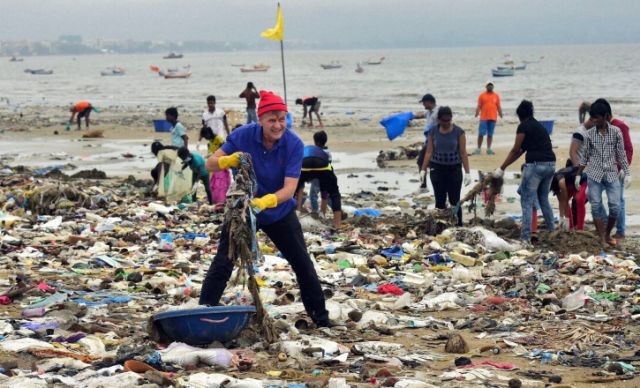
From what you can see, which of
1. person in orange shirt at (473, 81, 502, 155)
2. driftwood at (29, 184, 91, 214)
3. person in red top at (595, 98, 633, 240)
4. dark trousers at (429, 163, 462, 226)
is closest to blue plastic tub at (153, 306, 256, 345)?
person in red top at (595, 98, 633, 240)

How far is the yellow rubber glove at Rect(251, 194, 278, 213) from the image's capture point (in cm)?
626

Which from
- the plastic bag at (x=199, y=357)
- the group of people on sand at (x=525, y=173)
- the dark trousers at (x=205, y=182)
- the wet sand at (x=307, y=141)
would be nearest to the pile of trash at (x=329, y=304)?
the plastic bag at (x=199, y=357)

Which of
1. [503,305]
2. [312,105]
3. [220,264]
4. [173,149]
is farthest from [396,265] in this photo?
[312,105]

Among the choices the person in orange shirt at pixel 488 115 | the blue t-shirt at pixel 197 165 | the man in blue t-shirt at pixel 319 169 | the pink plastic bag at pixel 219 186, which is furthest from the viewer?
the person in orange shirt at pixel 488 115

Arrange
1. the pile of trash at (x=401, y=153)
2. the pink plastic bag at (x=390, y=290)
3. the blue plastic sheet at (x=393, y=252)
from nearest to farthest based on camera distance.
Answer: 1. the pink plastic bag at (x=390, y=290)
2. the blue plastic sheet at (x=393, y=252)
3. the pile of trash at (x=401, y=153)

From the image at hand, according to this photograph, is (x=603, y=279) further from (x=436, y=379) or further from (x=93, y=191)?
(x=93, y=191)

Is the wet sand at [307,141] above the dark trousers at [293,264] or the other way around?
the other way around

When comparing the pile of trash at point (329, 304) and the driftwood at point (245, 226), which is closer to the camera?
the pile of trash at point (329, 304)

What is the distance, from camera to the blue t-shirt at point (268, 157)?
21.4ft

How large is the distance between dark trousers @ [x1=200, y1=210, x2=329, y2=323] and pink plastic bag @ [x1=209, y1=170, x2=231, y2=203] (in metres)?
6.41

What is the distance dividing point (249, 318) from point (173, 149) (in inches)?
322

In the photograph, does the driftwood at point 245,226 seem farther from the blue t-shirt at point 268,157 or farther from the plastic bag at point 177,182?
the plastic bag at point 177,182

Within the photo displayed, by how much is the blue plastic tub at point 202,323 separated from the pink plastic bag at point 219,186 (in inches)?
279

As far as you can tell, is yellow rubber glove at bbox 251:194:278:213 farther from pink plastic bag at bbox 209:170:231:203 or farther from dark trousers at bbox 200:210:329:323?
pink plastic bag at bbox 209:170:231:203
